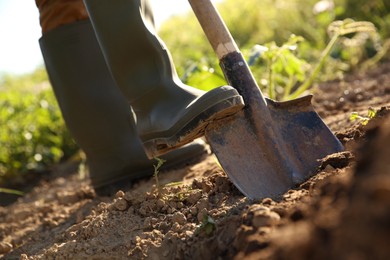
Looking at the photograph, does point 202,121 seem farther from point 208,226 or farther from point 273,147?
point 208,226

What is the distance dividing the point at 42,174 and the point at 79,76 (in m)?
1.70

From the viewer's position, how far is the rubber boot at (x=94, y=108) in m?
2.92

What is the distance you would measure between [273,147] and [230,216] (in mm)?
442

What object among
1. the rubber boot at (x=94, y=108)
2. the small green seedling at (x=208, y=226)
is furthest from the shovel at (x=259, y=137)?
the rubber boot at (x=94, y=108)

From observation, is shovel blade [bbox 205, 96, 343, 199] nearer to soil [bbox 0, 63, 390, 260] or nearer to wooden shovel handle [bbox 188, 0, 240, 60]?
soil [bbox 0, 63, 390, 260]

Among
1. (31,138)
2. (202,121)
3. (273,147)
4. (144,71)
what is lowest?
(31,138)

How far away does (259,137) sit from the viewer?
2158 mm

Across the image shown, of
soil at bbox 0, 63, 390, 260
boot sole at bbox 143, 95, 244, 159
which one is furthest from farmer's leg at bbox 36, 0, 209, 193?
boot sole at bbox 143, 95, 244, 159

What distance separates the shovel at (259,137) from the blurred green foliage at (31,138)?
254 centimetres

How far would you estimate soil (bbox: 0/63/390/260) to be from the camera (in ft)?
3.63

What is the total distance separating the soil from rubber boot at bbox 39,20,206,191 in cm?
11

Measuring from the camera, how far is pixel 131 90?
2322 mm

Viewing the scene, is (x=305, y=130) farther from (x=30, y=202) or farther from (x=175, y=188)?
(x=30, y=202)

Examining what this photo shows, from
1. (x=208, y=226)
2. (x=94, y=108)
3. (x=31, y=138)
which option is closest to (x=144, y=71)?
(x=94, y=108)
